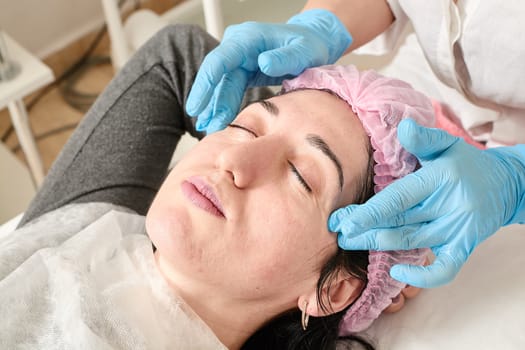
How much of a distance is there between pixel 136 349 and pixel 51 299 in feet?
0.58

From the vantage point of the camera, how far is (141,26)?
6.55 ft

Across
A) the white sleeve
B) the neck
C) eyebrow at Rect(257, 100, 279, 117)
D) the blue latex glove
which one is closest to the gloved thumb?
the blue latex glove

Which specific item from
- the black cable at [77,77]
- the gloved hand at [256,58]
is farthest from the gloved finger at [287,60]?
the black cable at [77,77]

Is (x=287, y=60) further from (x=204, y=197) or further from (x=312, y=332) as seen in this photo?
(x=312, y=332)

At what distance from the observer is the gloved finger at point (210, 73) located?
1.02 meters

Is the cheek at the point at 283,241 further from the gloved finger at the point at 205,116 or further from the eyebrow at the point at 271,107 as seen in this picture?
the gloved finger at the point at 205,116

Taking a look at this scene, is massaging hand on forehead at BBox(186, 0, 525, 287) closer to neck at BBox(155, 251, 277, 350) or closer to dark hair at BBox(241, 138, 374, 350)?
dark hair at BBox(241, 138, 374, 350)

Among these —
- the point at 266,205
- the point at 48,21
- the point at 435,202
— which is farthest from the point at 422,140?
the point at 48,21

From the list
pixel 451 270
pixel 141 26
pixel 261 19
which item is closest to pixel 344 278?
pixel 451 270

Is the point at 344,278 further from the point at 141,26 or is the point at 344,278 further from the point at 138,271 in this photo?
the point at 141,26

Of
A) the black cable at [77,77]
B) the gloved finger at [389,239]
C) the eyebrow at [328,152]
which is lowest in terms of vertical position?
the black cable at [77,77]

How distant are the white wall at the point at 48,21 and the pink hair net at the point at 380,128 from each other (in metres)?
1.56

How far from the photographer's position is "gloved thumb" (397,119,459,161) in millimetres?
816

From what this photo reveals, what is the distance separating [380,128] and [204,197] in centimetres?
30
